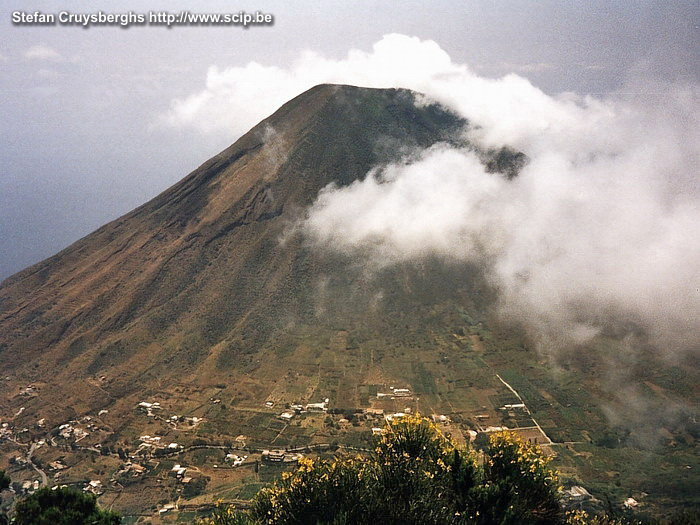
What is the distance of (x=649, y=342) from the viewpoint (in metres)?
76.8

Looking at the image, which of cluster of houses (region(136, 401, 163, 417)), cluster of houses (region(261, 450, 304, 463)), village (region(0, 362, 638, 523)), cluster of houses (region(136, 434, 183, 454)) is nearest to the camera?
village (region(0, 362, 638, 523))

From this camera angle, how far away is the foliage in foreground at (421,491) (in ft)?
63.9

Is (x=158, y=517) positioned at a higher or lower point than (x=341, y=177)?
lower

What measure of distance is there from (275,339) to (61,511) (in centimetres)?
5903

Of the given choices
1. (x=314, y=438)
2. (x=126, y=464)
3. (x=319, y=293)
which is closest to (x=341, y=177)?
(x=319, y=293)

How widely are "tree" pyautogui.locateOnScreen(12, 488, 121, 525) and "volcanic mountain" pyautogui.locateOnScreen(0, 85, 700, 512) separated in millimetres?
25225

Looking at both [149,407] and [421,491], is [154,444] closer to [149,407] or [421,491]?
[149,407]

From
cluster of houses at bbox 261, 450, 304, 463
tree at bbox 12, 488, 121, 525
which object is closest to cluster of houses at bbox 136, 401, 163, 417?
cluster of houses at bbox 261, 450, 304, 463

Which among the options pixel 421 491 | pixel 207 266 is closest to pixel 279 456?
pixel 421 491

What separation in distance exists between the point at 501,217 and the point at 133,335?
84013 millimetres

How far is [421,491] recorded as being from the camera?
20531 mm

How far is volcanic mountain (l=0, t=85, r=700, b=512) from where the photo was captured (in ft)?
194

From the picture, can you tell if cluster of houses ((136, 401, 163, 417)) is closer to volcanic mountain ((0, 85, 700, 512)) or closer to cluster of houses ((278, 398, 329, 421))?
volcanic mountain ((0, 85, 700, 512))

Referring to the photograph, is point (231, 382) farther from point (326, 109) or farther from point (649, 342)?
point (326, 109)
